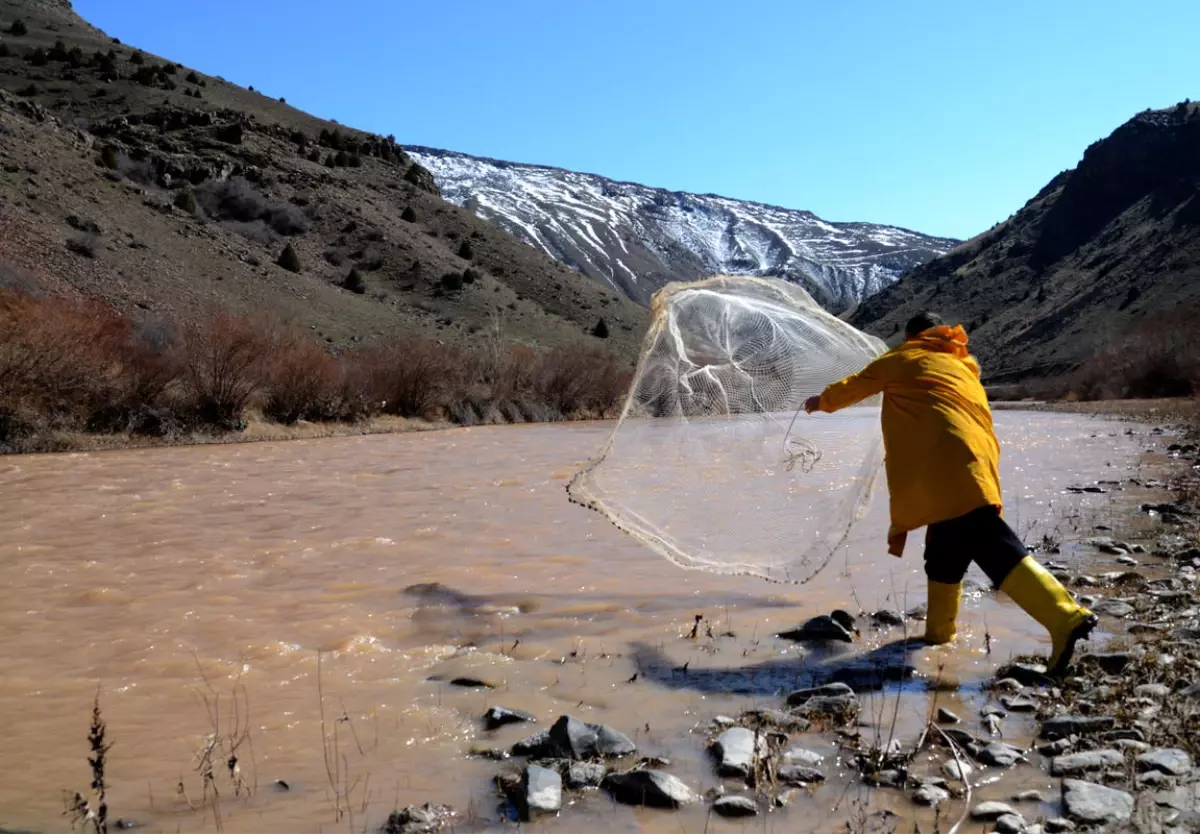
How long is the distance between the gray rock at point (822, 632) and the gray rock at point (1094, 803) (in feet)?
7.63

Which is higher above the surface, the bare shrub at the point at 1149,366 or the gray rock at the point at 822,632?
the bare shrub at the point at 1149,366

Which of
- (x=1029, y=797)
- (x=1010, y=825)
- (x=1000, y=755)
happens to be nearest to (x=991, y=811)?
(x=1010, y=825)

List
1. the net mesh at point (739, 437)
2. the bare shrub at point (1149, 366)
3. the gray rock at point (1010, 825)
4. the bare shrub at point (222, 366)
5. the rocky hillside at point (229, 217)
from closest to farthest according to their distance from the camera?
the gray rock at point (1010, 825), the net mesh at point (739, 437), the bare shrub at point (222, 366), the rocky hillside at point (229, 217), the bare shrub at point (1149, 366)

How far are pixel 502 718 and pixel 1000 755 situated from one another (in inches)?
88.8

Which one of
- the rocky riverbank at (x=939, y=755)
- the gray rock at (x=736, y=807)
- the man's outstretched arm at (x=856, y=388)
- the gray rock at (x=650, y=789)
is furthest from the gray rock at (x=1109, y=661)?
the gray rock at (x=650, y=789)

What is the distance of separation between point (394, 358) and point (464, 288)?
82.6ft

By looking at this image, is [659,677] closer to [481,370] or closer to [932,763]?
[932,763]

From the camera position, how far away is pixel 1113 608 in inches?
239

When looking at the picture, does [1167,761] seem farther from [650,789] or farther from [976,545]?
[650,789]

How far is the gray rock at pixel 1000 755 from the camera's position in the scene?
377cm

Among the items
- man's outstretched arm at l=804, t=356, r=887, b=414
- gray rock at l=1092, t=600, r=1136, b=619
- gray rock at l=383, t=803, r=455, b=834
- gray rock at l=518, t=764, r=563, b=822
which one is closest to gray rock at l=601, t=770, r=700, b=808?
gray rock at l=518, t=764, r=563, b=822

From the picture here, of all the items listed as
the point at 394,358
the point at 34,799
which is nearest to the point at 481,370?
the point at 394,358

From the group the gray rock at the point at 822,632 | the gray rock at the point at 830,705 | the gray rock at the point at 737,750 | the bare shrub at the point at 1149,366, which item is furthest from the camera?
the bare shrub at the point at 1149,366

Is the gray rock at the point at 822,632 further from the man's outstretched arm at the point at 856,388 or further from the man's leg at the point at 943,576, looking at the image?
the man's outstretched arm at the point at 856,388
